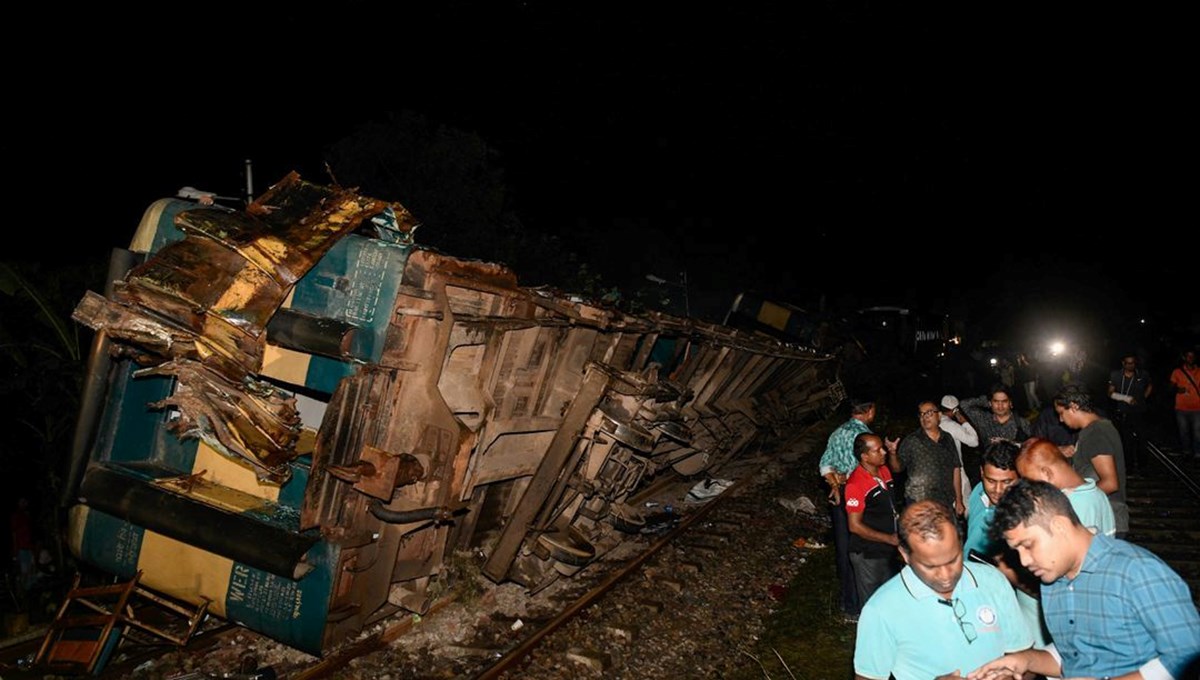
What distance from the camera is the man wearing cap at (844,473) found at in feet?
17.5

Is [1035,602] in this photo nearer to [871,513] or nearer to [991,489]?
[991,489]

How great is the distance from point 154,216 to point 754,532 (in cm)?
648

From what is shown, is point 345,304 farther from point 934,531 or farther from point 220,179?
point 220,179

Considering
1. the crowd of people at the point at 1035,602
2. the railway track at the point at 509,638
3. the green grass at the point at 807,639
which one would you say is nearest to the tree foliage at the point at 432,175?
the railway track at the point at 509,638

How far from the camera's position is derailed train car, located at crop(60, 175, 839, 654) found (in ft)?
13.2

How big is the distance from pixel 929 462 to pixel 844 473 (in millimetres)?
626

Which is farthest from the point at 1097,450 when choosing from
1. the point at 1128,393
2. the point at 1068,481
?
the point at 1128,393

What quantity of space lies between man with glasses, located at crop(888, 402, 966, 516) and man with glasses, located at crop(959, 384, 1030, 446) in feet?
3.50

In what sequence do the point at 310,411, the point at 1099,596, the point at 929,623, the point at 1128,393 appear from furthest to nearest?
the point at 1128,393 → the point at 310,411 → the point at 929,623 → the point at 1099,596

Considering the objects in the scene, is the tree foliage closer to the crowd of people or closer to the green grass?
the green grass

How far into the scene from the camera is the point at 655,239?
93.3 ft

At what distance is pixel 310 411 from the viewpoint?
482 centimetres

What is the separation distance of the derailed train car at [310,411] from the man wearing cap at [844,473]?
1.47 metres

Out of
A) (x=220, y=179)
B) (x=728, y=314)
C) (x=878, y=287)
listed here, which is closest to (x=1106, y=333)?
(x=878, y=287)
